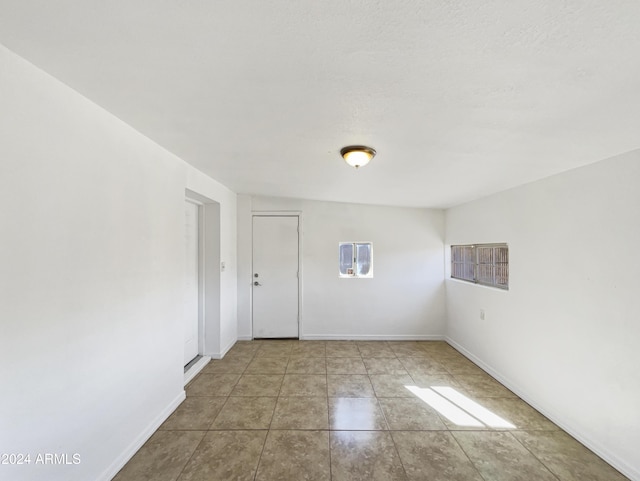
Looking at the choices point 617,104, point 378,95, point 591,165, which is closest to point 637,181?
point 591,165

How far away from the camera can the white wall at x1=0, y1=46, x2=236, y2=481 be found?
122 cm

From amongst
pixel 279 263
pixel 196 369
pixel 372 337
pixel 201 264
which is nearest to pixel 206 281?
pixel 201 264

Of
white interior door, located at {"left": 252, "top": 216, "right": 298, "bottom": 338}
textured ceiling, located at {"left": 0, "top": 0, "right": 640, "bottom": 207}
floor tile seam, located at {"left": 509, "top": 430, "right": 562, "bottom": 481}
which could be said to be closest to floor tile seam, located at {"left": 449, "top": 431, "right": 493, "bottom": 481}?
floor tile seam, located at {"left": 509, "top": 430, "right": 562, "bottom": 481}

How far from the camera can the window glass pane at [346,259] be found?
14.9 feet

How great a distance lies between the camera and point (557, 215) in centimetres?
239

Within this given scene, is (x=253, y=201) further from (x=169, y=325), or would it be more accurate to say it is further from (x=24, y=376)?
(x=24, y=376)

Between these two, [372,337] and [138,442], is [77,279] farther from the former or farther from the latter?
[372,337]

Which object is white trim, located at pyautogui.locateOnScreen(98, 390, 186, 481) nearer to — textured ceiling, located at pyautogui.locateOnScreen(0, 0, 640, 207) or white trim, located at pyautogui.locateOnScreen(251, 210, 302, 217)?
textured ceiling, located at pyautogui.locateOnScreen(0, 0, 640, 207)

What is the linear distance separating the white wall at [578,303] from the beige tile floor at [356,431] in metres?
0.23

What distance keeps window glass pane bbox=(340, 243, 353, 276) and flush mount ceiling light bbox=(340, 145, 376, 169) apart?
98.8 inches

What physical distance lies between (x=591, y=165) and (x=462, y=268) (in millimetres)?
2282

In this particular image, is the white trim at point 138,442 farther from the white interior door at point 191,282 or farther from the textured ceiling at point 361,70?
the textured ceiling at point 361,70

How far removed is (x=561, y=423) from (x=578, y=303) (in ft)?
3.34

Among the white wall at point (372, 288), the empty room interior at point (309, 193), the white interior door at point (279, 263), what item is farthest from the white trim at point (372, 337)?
the empty room interior at point (309, 193)
